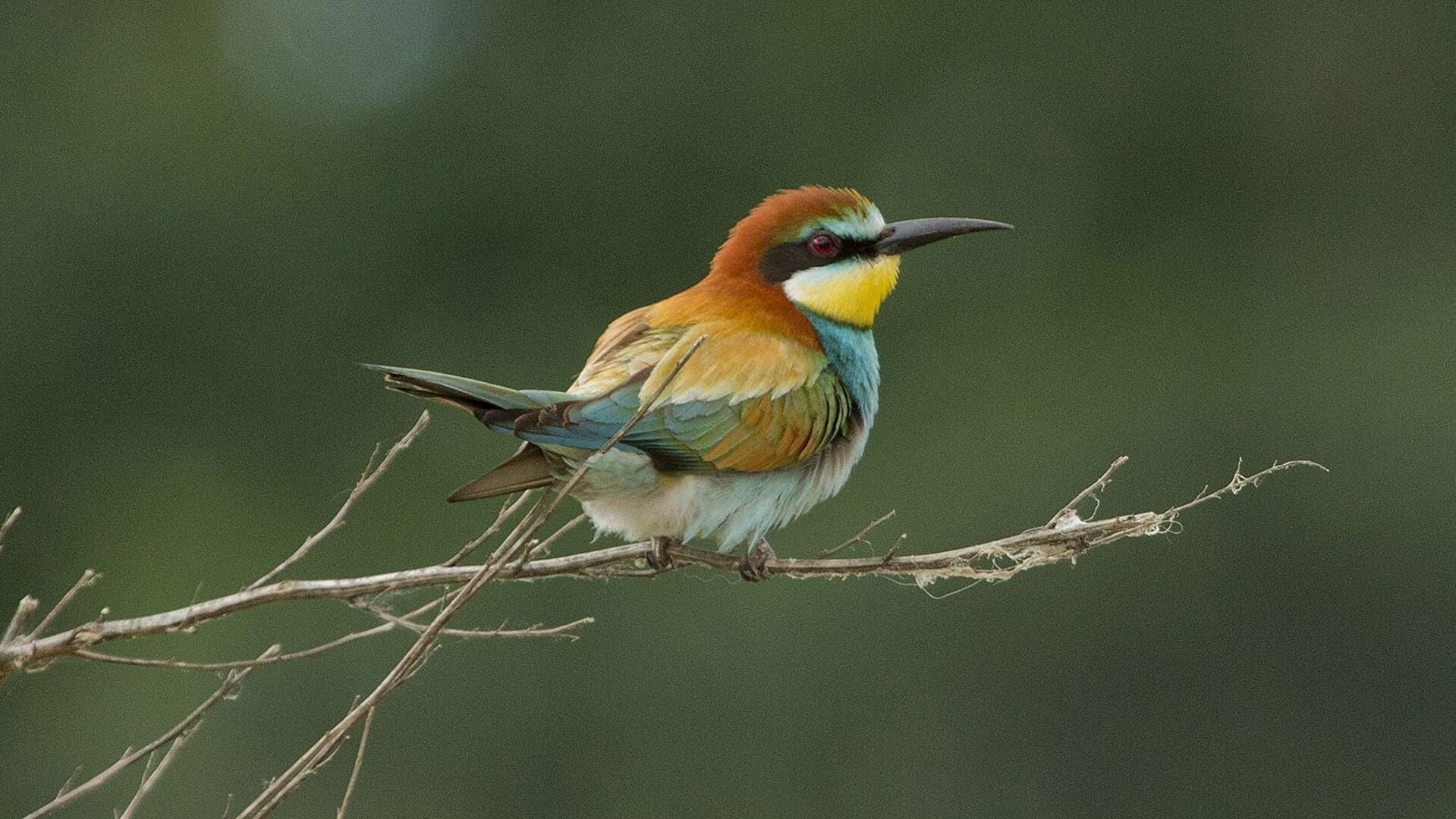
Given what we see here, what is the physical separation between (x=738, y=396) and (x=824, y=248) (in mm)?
422

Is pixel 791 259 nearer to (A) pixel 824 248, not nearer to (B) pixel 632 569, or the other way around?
(A) pixel 824 248

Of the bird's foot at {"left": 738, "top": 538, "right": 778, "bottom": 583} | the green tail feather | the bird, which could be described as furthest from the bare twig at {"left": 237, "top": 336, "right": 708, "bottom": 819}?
the bird's foot at {"left": 738, "top": 538, "right": 778, "bottom": 583}

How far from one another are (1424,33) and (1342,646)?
480 centimetres

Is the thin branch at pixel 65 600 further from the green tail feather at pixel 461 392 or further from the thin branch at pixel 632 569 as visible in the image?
the green tail feather at pixel 461 392

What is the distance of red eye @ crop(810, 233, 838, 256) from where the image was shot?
12.1 ft

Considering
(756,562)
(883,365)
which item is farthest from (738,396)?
(883,365)

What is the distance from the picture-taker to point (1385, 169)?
1360 centimetres

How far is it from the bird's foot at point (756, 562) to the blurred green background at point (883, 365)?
265 inches

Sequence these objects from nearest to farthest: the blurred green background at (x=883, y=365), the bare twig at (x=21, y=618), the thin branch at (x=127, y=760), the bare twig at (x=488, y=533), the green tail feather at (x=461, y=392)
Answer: the bare twig at (x=21, y=618) → the thin branch at (x=127, y=760) → the bare twig at (x=488, y=533) → the green tail feather at (x=461, y=392) → the blurred green background at (x=883, y=365)

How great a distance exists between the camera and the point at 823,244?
3682mm

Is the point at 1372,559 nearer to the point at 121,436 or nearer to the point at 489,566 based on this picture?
the point at 121,436

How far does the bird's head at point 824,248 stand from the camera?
3662 millimetres

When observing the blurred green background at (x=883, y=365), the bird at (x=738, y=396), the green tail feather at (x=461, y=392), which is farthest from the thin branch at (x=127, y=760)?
the blurred green background at (x=883, y=365)

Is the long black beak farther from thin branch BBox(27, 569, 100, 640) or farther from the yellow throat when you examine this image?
thin branch BBox(27, 569, 100, 640)
